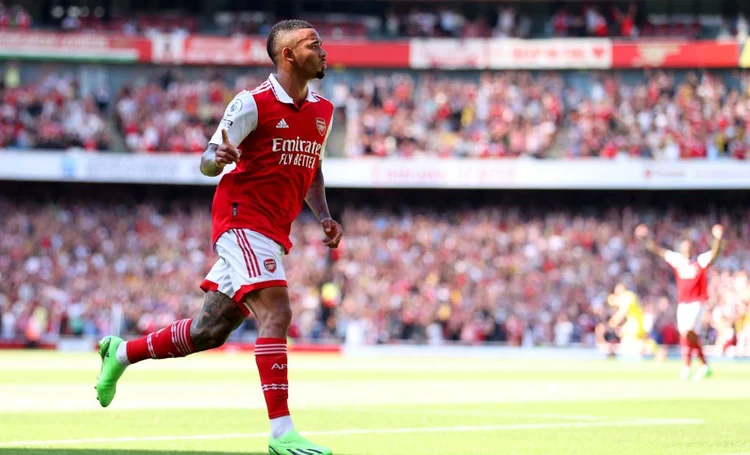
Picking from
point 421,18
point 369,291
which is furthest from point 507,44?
point 369,291

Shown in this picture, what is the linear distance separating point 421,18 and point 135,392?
99.2 feet

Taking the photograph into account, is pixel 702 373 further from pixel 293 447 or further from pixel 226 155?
pixel 226 155

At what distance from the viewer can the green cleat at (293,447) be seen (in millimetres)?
6699

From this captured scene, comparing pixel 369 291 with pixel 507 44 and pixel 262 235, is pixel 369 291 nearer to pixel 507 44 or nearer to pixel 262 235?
pixel 507 44

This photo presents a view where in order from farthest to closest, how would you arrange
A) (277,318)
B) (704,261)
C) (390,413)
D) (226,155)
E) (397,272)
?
(397,272) → (704,261) → (390,413) → (277,318) → (226,155)

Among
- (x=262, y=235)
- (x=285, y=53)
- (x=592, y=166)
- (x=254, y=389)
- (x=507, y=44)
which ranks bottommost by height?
(x=254, y=389)

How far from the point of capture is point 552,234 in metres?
39.1

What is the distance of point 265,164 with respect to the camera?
7418mm

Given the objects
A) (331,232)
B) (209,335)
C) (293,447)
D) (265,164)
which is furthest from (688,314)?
(293,447)

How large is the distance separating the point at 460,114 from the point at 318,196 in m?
32.6

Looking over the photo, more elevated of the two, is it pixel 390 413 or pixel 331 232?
pixel 331 232

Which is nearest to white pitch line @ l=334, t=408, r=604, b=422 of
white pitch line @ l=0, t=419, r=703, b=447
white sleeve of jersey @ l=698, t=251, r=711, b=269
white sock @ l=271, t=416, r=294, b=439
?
white pitch line @ l=0, t=419, r=703, b=447

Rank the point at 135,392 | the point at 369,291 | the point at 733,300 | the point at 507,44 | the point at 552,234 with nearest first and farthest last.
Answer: the point at 135,392 < the point at 733,300 < the point at 369,291 < the point at 552,234 < the point at 507,44

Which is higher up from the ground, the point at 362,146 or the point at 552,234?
the point at 362,146
